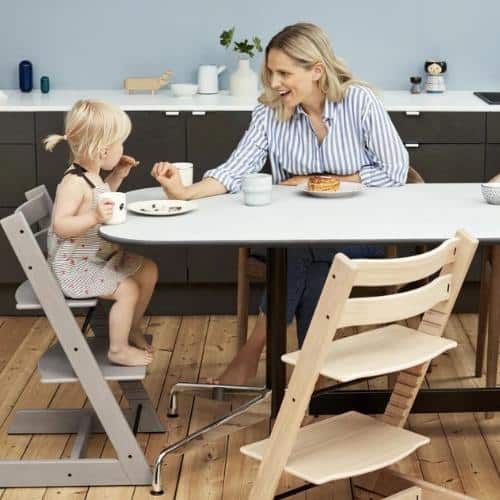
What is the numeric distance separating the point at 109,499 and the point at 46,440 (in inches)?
18.0

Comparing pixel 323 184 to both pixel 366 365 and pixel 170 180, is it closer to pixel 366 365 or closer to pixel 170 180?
pixel 170 180

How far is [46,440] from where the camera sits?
11.0 ft

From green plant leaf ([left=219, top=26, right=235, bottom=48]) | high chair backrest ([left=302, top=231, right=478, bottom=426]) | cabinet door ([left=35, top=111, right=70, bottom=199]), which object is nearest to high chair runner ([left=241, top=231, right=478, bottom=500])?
high chair backrest ([left=302, top=231, right=478, bottom=426])

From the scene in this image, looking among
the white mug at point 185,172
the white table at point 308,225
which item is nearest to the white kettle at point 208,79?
the white table at point 308,225

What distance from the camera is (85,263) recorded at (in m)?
3.06

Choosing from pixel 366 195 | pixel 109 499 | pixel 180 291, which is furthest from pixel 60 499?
pixel 180 291

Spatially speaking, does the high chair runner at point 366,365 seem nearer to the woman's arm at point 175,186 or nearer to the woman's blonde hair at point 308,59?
the woman's arm at point 175,186

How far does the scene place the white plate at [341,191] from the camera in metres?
3.25

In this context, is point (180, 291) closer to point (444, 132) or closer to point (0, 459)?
point (444, 132)

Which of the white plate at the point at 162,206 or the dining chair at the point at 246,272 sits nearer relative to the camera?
the white plate at the point at 162,206

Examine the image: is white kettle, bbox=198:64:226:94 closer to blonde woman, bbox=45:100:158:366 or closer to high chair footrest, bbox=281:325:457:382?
blonde woman, bbox=45:100:158:366

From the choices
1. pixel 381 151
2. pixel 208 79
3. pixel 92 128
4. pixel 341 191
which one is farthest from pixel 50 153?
pixel 341 191

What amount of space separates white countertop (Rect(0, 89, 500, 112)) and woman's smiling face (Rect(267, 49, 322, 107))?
3.24 ft

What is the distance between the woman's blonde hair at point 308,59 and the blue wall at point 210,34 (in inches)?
54.0
